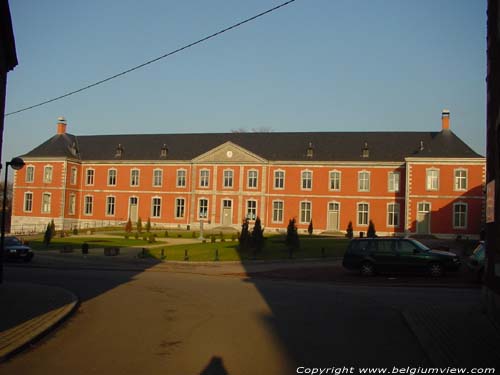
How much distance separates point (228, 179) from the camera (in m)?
55.8

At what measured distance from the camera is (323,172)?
53781mm

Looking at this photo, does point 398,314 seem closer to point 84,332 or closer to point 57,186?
point 84,332

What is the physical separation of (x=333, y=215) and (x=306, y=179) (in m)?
4.44

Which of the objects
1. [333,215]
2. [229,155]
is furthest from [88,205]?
[333,215]

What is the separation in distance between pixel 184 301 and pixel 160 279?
19.4 ft

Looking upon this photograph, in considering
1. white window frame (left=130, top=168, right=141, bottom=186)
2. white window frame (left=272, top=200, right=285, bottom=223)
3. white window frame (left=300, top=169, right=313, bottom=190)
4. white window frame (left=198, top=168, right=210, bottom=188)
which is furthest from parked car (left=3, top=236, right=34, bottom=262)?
white window frame (left=130, top=168, right=141, bottom=186)

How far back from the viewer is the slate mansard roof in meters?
51.3

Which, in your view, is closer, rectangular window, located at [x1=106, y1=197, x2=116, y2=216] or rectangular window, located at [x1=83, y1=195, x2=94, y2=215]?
rectangular window, located at [x1=106, y1=197, x2=116, y2=216]

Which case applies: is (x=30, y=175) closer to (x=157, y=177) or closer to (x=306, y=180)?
(x=157, y=177)

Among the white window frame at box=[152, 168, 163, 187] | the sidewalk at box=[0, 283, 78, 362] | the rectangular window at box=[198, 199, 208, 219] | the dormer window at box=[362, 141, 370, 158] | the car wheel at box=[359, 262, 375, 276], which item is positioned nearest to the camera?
the sidewalk at box=[0, 283, 78, 362]

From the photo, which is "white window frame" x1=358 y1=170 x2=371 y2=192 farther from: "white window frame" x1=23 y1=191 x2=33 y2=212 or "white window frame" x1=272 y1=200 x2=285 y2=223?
"white window frame" x1=23 y1=191 x2=33 y2=212

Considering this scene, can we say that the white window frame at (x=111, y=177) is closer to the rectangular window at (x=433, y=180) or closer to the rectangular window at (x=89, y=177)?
the rectangular window at (x=89, y=177)

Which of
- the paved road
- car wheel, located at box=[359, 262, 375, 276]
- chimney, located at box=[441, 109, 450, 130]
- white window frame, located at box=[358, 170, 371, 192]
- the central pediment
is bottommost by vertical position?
the paved road

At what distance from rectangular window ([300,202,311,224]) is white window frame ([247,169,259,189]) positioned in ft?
16.5
